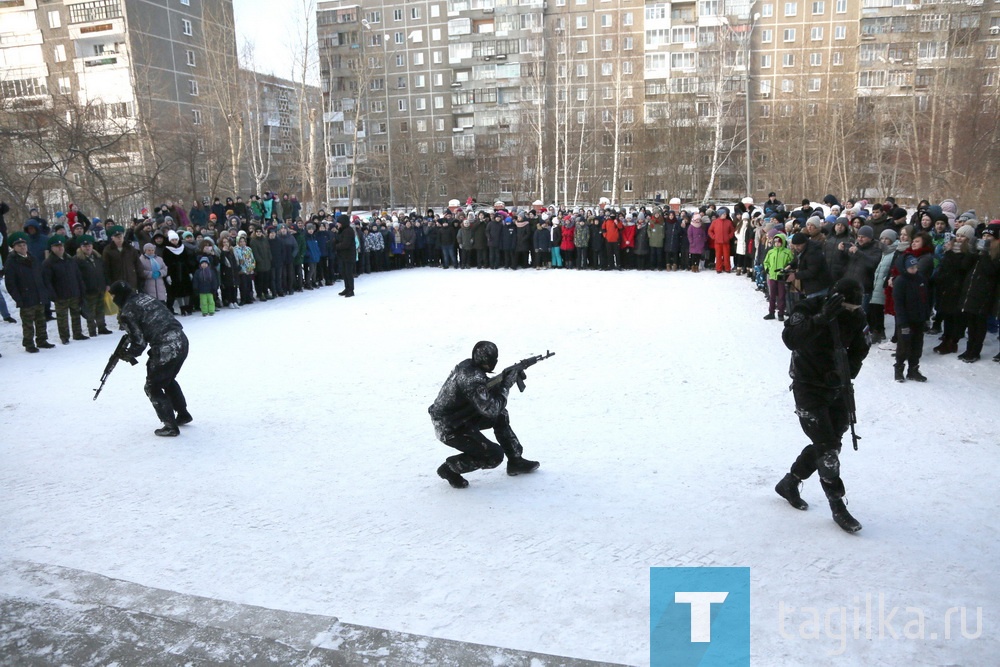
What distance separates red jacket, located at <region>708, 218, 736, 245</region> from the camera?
17.5 meters

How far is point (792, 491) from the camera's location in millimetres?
4953

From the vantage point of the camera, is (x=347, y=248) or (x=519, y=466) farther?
(x=347, y=248)

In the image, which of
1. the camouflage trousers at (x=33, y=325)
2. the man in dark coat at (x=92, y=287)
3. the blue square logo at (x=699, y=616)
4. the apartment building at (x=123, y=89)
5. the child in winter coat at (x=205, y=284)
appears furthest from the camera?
the apartment building at (x=123, y=89)

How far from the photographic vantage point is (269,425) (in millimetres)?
7328

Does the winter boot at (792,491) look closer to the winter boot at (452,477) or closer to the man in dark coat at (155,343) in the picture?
the winter boot at (452,477)

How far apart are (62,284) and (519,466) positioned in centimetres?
925

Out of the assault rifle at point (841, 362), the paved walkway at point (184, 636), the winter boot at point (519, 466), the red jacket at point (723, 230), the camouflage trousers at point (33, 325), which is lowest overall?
the paved walkway at point (184, 636)

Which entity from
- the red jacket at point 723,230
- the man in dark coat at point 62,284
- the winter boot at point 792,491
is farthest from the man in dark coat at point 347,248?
the winter boot at point 792,491

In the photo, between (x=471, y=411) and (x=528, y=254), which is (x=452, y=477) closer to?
(x=471, y=411)

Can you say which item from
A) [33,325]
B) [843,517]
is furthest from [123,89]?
[843,517]

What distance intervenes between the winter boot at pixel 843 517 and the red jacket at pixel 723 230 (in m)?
13.8

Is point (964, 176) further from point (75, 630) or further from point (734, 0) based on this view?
point (75, 630)

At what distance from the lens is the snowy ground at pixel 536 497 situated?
385 centimetres

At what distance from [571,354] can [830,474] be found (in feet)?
18.3
